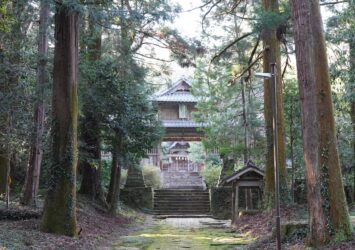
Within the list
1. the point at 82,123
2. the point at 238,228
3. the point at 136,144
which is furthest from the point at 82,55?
the point at 238,228

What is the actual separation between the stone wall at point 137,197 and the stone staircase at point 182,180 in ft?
13.8

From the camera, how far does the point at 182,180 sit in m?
31.5

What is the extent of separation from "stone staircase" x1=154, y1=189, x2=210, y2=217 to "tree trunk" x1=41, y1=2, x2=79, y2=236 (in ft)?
44.3

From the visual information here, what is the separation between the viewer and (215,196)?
24.8 meters

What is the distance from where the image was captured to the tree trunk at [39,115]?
484 inches

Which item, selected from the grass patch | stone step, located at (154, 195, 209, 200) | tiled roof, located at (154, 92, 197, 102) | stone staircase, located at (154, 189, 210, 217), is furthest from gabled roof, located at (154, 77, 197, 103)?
the grass patch

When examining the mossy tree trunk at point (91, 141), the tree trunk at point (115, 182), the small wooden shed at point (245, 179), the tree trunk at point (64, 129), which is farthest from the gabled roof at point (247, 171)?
the tree trunk at point (64, 129)

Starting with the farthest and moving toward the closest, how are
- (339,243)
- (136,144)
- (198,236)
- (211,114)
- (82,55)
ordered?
(211,114)
(136,144)
(82,55)
(198,236)
(339,243)

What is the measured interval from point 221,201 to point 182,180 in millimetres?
7272

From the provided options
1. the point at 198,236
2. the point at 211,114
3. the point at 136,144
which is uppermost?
the point at 211,114

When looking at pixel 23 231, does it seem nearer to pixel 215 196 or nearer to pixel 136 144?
pixel 136 144

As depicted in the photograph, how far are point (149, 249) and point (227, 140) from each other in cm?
1410

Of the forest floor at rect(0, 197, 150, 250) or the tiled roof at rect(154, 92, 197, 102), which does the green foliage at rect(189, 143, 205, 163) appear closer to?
the tiled roof at rect(154, 92, 197, 102)

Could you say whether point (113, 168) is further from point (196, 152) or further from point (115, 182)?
point (196, 152)
